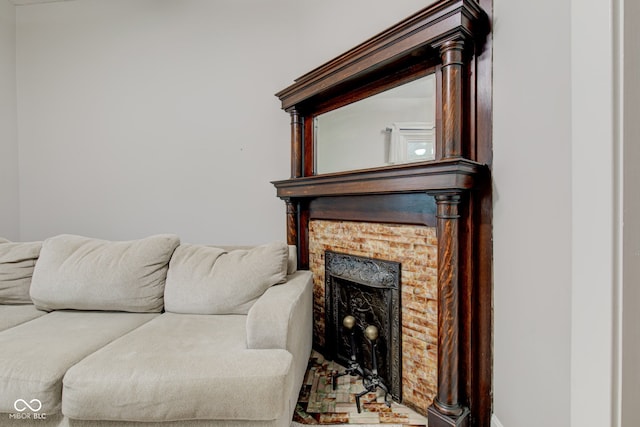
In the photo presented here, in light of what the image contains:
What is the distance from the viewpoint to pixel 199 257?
6.24 feet

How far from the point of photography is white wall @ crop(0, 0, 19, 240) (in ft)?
8.74

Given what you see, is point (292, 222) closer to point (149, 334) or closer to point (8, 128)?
point (149, 334)

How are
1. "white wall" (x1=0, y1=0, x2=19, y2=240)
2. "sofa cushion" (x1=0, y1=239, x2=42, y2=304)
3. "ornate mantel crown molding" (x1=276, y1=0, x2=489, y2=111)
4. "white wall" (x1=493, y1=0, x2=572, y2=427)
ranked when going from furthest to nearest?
"white wall" (x1=0, y1=0, x2=19, y2=240), "sofa cushion" (x1=0, y1=239, x2=42, y2=304), "ornate mantel crown molding" (x1=276, y1=0, x2=489, y2=111), "white wall" (x1=493, y1=0, x2=572, y2=427)

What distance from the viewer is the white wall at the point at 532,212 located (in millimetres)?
965

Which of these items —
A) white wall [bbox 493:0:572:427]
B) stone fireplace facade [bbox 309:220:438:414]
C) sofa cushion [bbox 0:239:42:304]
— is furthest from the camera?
sofa cushion [bbox 0:239:42:304]

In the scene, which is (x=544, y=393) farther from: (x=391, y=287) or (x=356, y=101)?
(x=356, y=101)

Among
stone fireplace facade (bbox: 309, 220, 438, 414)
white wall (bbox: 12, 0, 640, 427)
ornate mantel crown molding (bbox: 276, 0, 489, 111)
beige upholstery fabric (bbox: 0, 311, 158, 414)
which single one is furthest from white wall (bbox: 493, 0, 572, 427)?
beige upholstery fabric (bbox: 0, 311, 158, 414)

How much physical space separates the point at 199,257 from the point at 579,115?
1.84m

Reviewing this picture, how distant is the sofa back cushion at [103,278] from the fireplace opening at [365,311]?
41.3 inches

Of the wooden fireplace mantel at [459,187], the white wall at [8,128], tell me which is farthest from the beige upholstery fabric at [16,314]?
the wooden fireplace mantel at [459,187]

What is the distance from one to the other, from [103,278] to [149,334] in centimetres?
55
